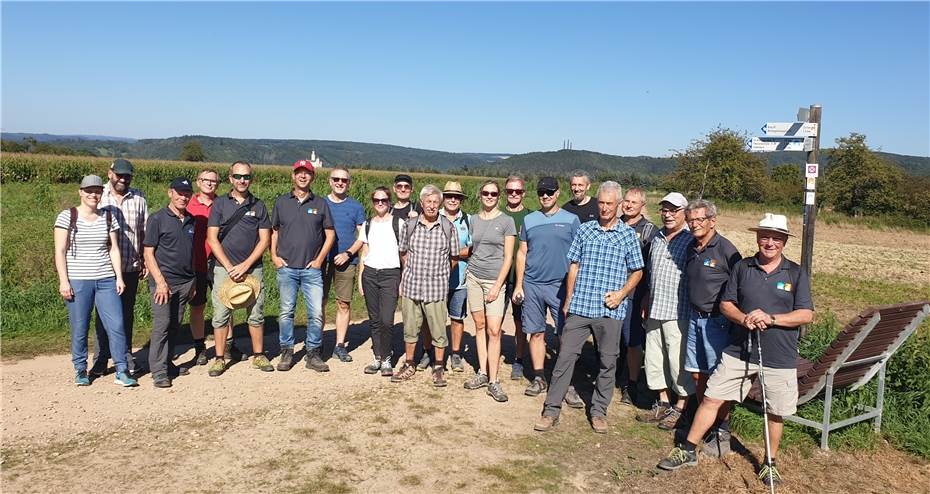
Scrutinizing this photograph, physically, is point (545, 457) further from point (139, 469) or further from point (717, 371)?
point (139, 469)

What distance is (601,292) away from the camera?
16.6ft

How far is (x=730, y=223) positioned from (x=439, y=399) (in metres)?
28.7

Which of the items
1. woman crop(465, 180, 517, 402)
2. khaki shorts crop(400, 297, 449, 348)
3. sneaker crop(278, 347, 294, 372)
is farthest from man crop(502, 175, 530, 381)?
sneaker crop(278, 347, 294, 372)

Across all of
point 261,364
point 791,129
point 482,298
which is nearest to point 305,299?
point 261,364

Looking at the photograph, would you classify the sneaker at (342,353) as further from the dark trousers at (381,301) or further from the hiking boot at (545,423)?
the hiking boot at (545,423)

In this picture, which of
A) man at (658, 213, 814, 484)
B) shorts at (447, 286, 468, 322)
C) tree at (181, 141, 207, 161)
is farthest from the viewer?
tree at (181, 141, 207, 161)

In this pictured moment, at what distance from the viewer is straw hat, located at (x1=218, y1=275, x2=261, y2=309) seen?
5.90 meters

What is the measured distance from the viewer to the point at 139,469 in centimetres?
413

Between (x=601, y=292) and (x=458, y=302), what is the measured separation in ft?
5.47

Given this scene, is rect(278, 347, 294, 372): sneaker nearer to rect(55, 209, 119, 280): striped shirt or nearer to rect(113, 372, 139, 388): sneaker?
rect(113, 372, 139, 388): sneaker

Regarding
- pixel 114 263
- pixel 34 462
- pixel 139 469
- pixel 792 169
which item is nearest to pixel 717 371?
pixel 139 469

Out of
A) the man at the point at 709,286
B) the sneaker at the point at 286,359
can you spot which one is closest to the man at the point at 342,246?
the sneaker at the point at 286,359

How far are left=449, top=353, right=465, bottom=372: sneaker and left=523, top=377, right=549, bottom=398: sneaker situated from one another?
33.0 inches

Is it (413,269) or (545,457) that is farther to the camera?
(413,269)
